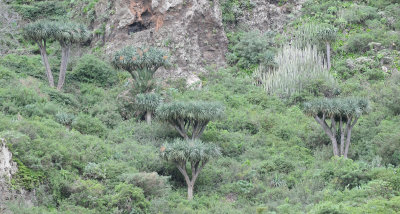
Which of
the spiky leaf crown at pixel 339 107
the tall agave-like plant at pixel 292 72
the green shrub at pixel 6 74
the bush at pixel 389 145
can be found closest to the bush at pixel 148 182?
the spiky leaf crown at pixel 339 107

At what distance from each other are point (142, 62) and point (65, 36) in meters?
4.39

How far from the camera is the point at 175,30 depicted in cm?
3506

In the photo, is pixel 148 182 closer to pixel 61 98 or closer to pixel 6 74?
pixel 61 98

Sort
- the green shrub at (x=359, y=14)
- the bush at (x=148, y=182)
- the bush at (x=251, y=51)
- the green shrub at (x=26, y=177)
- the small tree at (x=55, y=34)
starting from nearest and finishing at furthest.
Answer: the green shrub at (x=26, y=177)
the bush at (x=148, y=182)
the small tree at (x=55, y=34)
the bush at (x=251, y=51)
the green shrub at (x=359, y=14)

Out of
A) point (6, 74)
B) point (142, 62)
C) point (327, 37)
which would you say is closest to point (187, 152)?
point (142, 62)

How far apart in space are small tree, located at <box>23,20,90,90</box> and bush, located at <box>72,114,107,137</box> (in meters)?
4.14

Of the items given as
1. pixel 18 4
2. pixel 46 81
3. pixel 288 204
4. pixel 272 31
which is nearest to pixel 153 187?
pixel 288 204

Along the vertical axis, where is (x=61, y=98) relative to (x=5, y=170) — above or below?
above

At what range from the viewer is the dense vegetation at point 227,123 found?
20109 mm

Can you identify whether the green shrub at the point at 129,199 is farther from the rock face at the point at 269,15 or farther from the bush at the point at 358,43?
the rock face at the point at 269,15

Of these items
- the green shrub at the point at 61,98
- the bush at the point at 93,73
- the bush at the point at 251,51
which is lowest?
the green shrub at the point at 61,98

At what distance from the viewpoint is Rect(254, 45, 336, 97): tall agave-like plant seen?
105ft

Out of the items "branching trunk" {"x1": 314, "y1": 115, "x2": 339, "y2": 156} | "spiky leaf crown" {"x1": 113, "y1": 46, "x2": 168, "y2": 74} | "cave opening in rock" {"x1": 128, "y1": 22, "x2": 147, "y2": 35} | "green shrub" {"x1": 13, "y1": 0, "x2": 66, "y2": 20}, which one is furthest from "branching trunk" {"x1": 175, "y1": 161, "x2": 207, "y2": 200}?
"green shrub" {"x1": 13, "y1": 0, "x2": 66, "y2": 20}

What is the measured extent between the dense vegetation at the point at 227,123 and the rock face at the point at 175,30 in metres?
1.25
